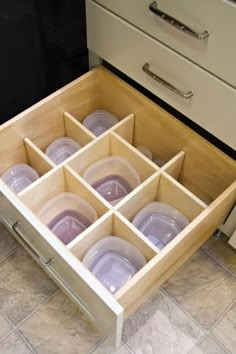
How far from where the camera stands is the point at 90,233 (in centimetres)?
88

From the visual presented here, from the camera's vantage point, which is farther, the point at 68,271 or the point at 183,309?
the point at 183,309

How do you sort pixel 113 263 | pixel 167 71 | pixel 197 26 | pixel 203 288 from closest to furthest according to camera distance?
pixel 197 26
pixel 167 71
pixel 113 263
pixel 203 288

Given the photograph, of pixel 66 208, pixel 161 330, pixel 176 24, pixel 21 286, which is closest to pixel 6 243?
pixel 21 286

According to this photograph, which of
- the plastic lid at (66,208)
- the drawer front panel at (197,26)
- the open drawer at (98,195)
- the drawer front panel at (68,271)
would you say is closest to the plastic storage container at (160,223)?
the open drawer at (98,195)

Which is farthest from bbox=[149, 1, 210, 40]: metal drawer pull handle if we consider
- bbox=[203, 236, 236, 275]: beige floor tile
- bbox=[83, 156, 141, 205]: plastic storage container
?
bbox=[203, 236, 236, 275]: beige floor tile

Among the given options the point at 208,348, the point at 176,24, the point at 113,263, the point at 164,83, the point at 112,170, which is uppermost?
the point at 176,24

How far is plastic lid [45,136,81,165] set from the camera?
3.66 feet

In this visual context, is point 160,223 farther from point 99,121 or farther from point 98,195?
point 99,121

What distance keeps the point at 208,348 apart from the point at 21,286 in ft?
1.64

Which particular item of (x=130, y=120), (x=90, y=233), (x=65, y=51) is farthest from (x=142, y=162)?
(x=65, y=51)

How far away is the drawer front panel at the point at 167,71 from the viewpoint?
32.0 inches

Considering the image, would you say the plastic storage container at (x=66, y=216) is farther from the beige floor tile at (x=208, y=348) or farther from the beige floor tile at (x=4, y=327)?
the beige floor tile at (x=208, y=348)

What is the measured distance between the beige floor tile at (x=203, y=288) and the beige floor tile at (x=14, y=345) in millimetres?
383

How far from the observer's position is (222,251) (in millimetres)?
1155
